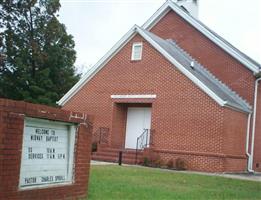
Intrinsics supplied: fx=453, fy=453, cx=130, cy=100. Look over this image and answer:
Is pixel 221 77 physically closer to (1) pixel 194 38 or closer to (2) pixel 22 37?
(1) pixel 194 38

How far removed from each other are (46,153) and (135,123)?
51.2 ft

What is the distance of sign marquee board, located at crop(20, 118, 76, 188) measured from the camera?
662 cm

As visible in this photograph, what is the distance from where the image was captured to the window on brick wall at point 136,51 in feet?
71.7

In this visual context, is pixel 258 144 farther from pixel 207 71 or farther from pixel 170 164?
pixel 170 164

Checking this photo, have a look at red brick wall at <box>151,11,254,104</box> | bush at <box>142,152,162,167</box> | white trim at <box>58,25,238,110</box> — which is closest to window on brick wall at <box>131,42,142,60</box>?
white trim at <box>58,25,238,110</box>

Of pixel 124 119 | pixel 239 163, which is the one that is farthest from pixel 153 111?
pixel 239 163

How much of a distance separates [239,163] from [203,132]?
2.46 meters

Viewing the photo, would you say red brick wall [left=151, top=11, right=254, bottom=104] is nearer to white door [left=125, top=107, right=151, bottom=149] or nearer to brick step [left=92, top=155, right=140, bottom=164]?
white door [left=125, top=107, right=151, bottom=149]

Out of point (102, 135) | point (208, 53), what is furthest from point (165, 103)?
point (208, 53)

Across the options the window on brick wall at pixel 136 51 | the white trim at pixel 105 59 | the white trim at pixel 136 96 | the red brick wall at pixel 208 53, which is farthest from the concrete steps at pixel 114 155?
the red brick wall at pixel 208 53

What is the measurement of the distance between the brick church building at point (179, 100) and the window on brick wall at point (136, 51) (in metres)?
0.05

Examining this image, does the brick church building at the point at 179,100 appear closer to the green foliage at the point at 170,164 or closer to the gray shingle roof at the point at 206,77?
the gray shingle roof at the point at 206,77

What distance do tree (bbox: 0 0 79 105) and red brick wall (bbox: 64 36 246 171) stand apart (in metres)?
10.3

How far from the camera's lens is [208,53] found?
23906mm
